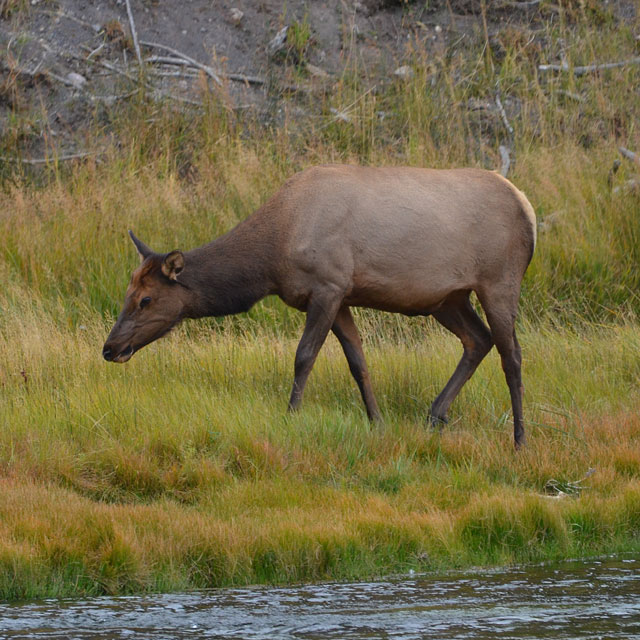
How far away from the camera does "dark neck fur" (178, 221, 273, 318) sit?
9.20 m

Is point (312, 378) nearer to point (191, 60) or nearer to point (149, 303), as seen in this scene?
point (149, 303)

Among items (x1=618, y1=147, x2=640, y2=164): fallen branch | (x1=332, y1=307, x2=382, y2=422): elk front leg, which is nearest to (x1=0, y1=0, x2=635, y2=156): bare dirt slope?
(x1=618, y1=147, x2=640, y2=164): fallen branch

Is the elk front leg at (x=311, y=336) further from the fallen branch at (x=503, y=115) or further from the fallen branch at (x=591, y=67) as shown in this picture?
the fallen branch at (x=591, y=67)

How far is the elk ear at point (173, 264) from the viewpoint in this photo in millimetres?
9133

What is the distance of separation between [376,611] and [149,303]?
412 centimetres

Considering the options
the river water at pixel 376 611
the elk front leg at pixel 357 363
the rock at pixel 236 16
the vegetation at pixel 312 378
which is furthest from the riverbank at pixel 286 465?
the rock at pixel 236 16


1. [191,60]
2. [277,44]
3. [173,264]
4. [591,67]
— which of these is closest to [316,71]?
[277,44]

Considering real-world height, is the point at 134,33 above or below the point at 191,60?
above

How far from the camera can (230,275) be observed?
9297mm

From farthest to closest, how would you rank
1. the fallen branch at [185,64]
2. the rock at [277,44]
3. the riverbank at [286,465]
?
the rock at [277,44] < the fallen branch at [185,64] < the riverbank at [286,465]

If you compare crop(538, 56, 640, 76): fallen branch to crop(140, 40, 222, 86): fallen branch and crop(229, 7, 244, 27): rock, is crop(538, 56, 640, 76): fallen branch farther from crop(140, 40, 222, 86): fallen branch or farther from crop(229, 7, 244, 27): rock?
crop(229, 7, 244, 27): rock

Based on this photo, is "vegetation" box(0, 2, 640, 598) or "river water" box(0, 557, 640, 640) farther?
"vegetation" box(0, 2, 640, 598)

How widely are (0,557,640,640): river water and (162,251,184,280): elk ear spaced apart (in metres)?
3.47

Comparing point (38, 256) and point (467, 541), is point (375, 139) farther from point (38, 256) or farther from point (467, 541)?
point (467, 541)
